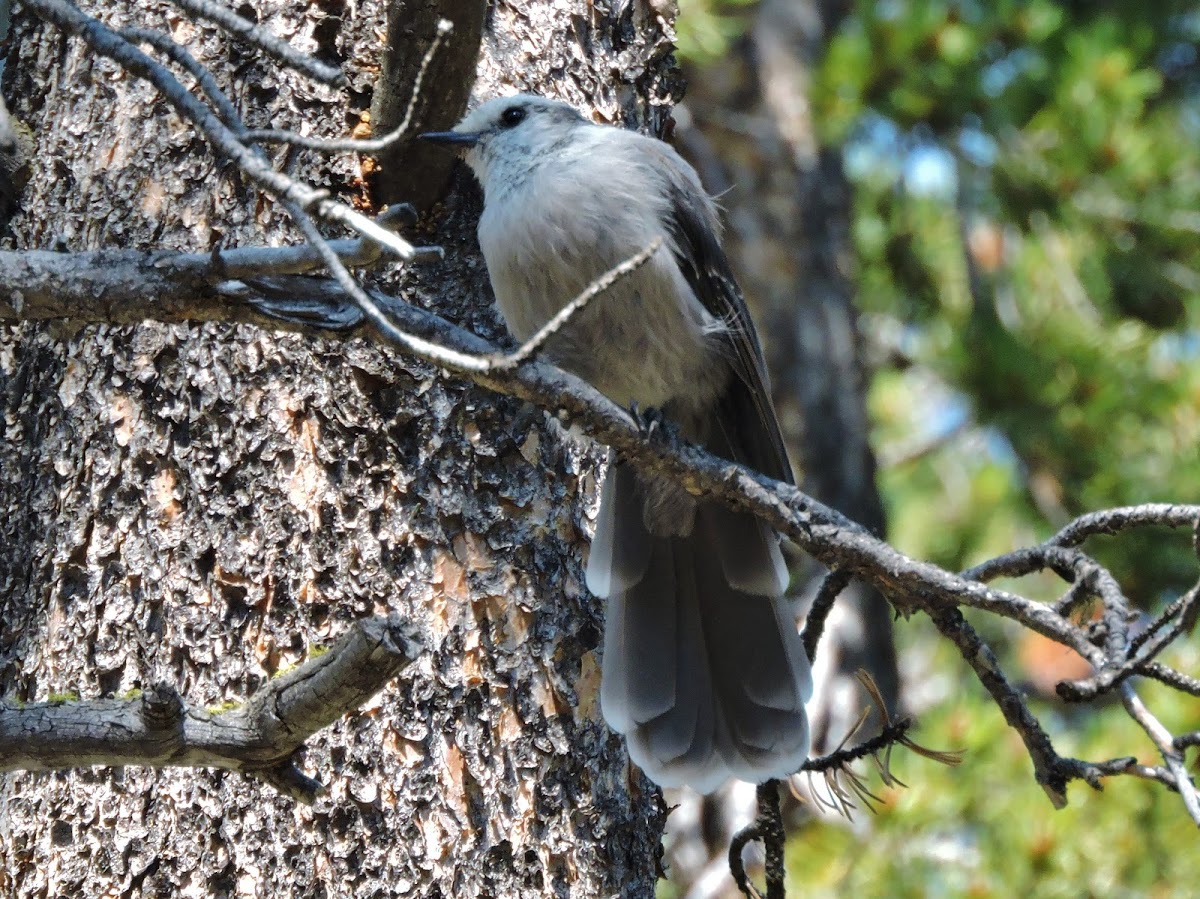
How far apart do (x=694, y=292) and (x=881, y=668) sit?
263 cm

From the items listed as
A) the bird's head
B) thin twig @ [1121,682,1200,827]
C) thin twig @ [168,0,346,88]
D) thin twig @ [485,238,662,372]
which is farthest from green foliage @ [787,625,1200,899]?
thin twig @ [168,0,346,88]

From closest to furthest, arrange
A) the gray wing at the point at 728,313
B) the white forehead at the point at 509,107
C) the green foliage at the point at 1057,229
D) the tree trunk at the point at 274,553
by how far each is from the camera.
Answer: the tree trunk at the point at 274,553
the white forehead at the point at 509,107
the gray wing at the point at 728,313
the green foliage at the point at 1057,229

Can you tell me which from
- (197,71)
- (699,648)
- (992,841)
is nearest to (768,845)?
(699,648)

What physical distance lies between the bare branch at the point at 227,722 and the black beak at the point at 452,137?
1203mm

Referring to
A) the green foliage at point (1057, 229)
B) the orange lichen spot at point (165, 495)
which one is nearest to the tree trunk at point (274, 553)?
the orange lichen spot at point (165, 495)

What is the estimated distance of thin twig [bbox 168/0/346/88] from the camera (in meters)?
1.76

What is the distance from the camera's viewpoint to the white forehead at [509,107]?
10.1 feet

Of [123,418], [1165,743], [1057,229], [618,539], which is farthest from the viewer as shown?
[1057,229]

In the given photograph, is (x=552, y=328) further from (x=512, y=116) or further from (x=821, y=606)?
(x=512, y=116)

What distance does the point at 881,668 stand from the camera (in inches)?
216

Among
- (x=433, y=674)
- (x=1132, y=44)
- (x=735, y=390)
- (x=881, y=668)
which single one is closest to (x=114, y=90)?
(x=433, y=674)

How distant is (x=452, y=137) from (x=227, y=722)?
4.63ft

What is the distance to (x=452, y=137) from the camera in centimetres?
285

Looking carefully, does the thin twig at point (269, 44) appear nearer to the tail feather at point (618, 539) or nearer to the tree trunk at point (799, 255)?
the tail feather at point (618, 539)
